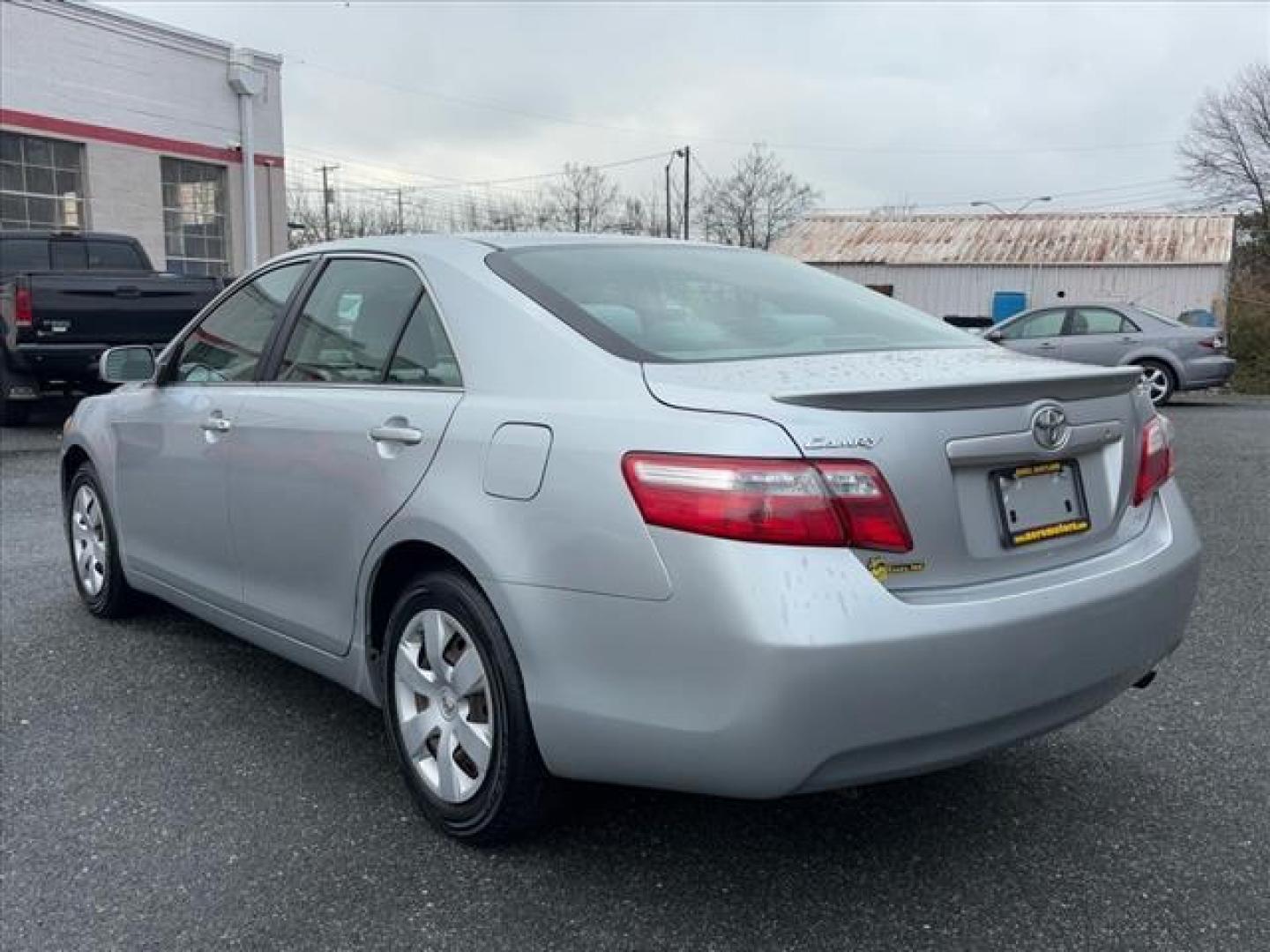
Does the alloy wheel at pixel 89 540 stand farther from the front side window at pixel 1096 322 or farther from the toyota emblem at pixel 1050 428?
the front side window at pixel 1096 322

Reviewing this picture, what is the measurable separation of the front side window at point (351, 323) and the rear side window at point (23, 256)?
1067 cm

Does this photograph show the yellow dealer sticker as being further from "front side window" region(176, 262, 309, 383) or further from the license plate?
"front side window" region(176, 262, 309, 383)

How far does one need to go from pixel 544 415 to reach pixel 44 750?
7.02ft

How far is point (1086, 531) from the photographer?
272cm

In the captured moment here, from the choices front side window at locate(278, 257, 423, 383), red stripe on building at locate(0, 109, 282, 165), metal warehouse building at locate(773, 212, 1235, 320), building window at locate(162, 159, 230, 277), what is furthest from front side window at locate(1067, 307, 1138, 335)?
red stripe on building at locate(0, 109, 282, 165)

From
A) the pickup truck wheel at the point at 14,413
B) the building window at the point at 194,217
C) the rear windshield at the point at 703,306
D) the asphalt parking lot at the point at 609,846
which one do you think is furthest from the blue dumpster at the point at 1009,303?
the rear windshield at the point at 703,306

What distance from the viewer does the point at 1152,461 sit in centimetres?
301

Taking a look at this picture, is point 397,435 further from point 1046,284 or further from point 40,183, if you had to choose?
point 1046,284

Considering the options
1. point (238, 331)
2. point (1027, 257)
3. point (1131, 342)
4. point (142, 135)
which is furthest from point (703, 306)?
point (1027, 257)

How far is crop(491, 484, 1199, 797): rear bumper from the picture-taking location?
2264mm

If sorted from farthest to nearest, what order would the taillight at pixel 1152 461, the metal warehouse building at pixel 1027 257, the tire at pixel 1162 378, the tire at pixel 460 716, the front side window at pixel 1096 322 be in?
the metal warehouse building at pixel 1027 257, the front side window at pixel 1096 322, the tire at pixel 1162 378, the taillight at pixel 1152 461, the tire at pixel 460 716

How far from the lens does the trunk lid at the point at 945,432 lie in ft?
7.81

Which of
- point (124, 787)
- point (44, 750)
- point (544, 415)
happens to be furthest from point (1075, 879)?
point (44, 750)

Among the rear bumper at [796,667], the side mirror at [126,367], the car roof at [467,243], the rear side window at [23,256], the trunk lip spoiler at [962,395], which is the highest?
the rear side window at [23,256]
